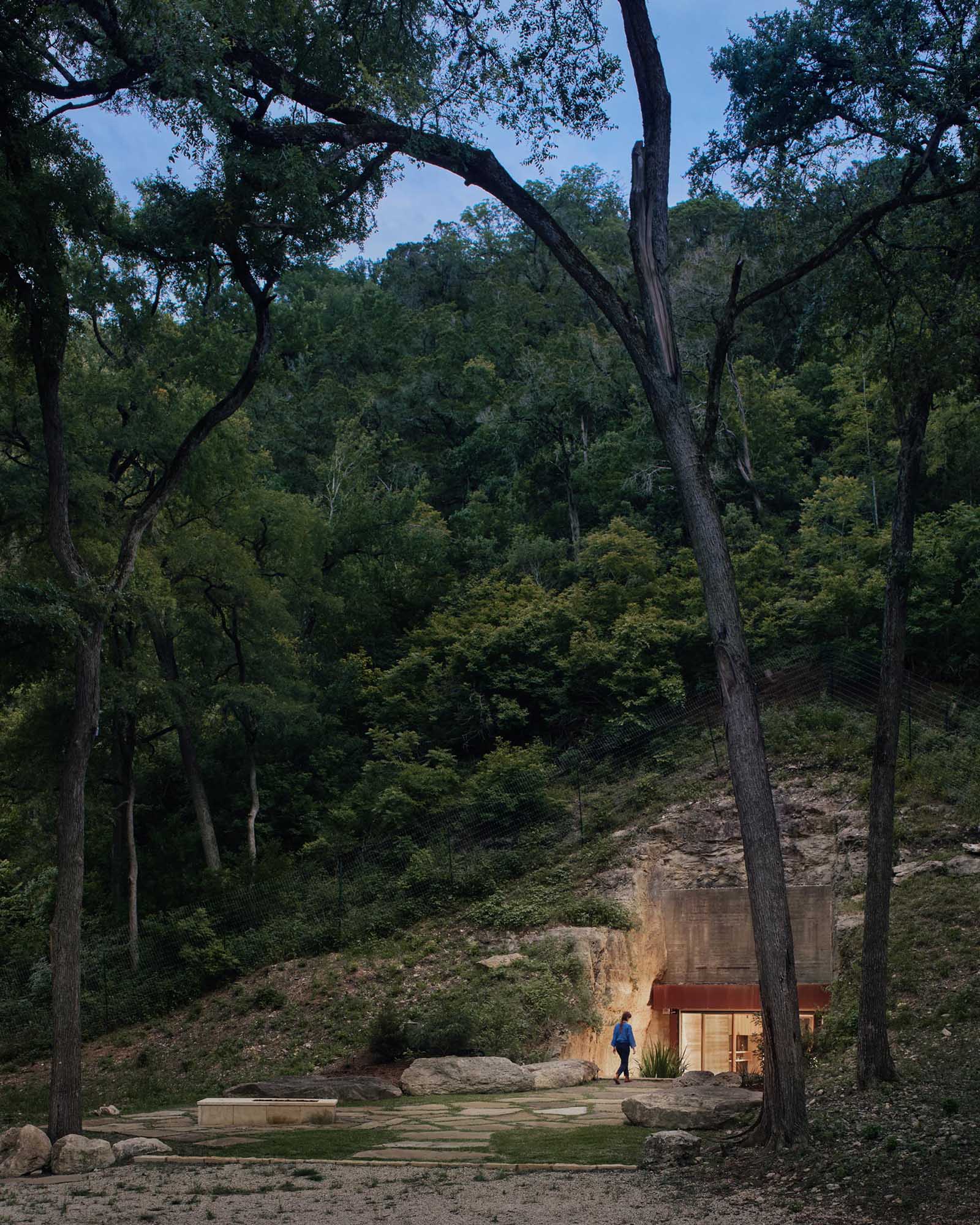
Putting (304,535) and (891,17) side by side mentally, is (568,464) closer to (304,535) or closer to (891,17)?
(304,535)

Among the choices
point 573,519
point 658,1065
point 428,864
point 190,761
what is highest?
point 573,519

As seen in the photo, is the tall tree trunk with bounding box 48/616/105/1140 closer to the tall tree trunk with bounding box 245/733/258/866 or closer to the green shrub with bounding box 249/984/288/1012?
the green shrub with bounding box 249/984/288/1012

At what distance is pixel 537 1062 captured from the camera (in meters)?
15.3

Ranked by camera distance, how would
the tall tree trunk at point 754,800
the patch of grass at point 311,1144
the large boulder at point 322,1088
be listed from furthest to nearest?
the large boulder at point 322,1088 → the patch of grass at point 311,1144 → the tall tree trunk at point 754,800

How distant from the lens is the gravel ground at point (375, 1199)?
637 centimetres

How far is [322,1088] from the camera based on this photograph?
12805 mm

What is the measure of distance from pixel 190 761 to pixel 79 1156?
14.0 meters

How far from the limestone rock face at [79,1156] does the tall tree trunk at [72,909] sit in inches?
39.6

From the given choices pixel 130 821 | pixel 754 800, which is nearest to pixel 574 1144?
pixel 754 800

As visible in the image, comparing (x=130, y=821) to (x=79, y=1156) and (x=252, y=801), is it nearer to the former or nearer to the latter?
(x=252, y=801)

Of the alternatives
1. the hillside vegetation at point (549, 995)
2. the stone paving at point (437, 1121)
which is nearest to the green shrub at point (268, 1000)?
the hillside vegetation at point (549, 995)

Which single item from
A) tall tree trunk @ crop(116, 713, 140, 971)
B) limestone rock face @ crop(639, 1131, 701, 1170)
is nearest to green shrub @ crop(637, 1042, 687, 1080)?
limestone rock face @ crop(639, 1131, 701, 1170)

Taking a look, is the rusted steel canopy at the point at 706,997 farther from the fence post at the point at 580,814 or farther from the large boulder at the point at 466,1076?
the large boulder at the point at 466,1076

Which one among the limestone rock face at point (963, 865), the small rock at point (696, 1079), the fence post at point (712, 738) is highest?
the fence post at point (712, 738)
